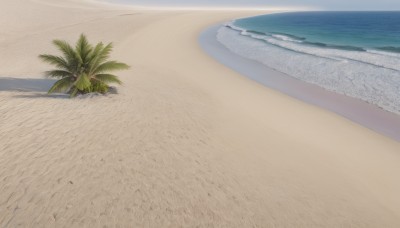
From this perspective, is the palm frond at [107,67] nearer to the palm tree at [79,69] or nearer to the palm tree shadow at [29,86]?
the palm tree at [79,69]

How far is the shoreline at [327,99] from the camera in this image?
386 inches

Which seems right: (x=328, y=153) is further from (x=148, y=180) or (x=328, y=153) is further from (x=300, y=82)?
(x=300, y=82)

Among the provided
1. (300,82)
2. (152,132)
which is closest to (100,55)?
(152,132)

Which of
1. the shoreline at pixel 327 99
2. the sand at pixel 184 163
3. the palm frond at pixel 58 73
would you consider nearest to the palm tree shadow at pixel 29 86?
the sand at pixel 184 163

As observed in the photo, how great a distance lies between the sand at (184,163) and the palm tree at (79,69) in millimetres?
591

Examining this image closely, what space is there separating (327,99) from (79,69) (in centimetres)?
1127

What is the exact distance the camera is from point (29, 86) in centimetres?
1070

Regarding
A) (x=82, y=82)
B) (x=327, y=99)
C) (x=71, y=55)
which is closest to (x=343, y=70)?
(x=327, y=99)

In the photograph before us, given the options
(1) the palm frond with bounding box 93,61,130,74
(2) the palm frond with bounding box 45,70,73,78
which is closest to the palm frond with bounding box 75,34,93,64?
(1) the palm frond with bounding box 93,61,130,74

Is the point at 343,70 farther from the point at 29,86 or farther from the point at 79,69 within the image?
the point at 29,86

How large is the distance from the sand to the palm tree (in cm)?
59

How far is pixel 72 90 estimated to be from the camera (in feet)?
32.3

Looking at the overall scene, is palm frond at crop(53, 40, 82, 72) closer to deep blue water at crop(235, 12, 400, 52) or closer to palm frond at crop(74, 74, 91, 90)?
palm frond at crop(74, 74, 91, 90)

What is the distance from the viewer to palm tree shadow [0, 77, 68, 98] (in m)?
9.66
